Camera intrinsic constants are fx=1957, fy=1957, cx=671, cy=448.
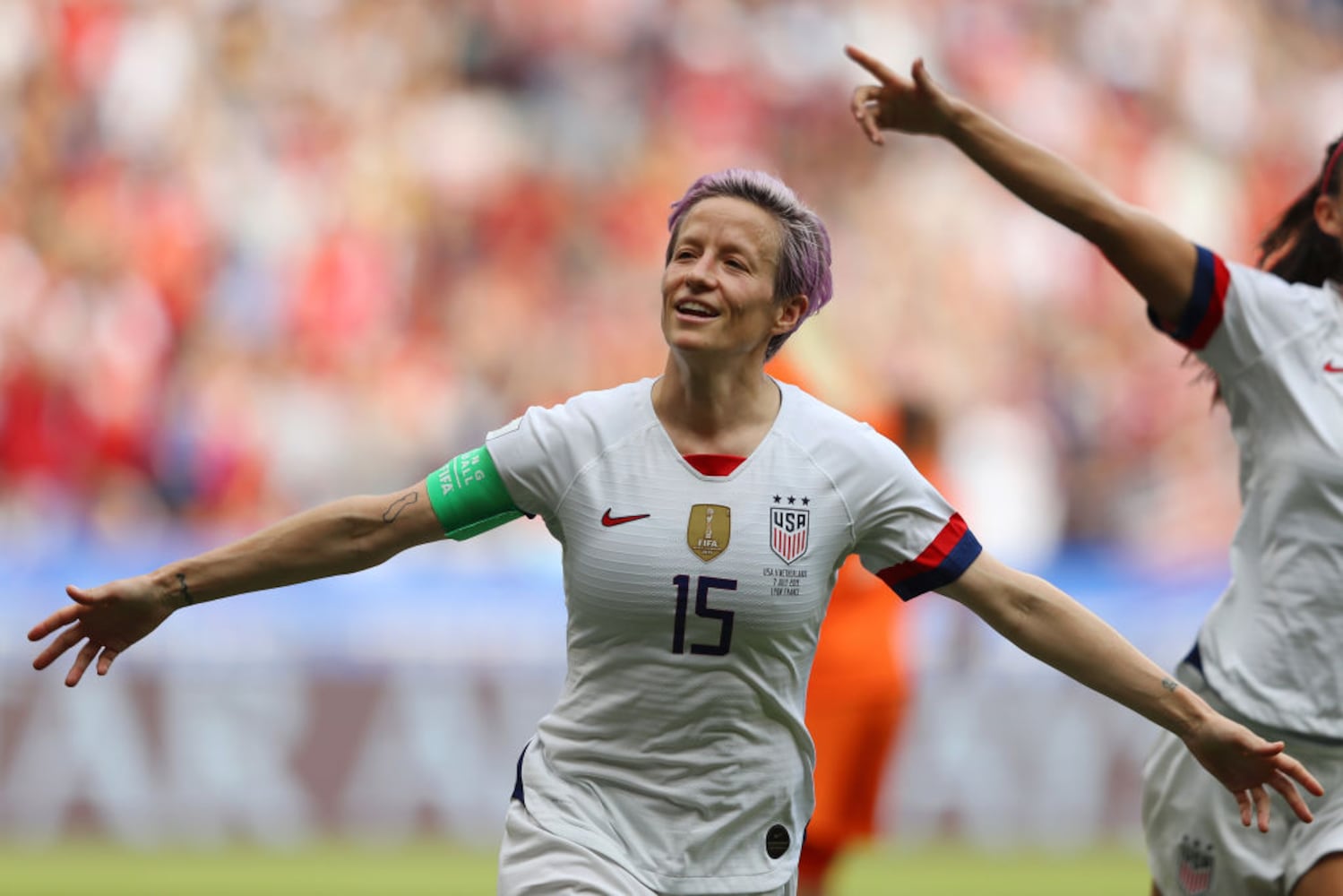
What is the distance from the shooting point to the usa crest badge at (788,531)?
4.48 meters

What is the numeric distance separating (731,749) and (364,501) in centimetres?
102

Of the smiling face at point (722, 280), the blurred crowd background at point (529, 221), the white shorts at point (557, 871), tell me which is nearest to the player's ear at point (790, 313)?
the smiling face at point (722, 280)

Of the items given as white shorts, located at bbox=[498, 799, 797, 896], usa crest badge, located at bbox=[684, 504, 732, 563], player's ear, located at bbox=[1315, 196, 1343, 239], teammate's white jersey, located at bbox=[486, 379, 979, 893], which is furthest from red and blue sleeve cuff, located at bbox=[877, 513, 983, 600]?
player's ear, located at bbox=[1315, 196, 1343, 239]

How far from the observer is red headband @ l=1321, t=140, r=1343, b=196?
5262 mm

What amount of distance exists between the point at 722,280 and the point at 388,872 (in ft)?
23.0

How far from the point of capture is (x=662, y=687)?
4461mm

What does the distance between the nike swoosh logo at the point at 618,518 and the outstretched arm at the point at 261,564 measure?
39cm

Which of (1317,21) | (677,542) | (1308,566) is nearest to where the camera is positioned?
(677,542)

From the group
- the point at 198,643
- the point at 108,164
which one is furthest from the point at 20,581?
the point at 108,164

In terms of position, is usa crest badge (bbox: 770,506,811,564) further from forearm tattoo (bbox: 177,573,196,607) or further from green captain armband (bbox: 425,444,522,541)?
forearm tattoo (bbox: 177,573,196,607)

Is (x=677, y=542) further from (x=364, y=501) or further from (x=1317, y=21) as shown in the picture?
(x=1317, y=21)

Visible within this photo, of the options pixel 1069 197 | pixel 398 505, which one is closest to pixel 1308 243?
pixel 1069 197

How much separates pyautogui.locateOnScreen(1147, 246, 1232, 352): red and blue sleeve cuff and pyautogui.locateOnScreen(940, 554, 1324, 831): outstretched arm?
96cm

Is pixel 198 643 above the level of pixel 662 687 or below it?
below
